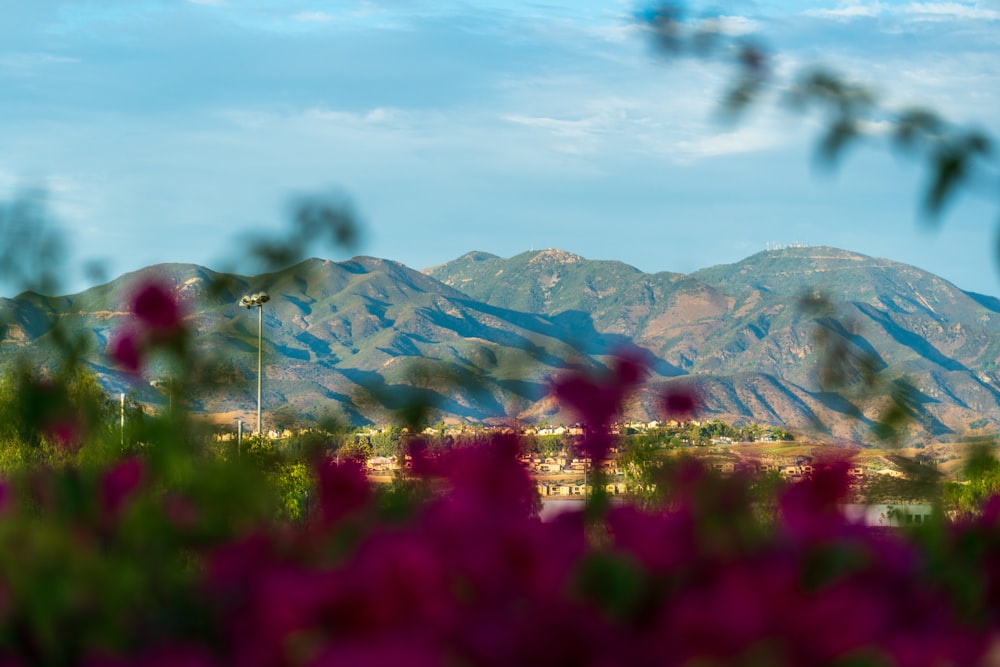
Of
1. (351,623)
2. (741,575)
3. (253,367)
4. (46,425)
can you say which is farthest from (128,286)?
(741,575)

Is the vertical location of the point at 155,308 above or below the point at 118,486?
above

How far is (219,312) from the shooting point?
3500 millimetres

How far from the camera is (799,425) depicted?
14.2 ft

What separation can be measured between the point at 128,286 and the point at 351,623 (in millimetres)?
1515

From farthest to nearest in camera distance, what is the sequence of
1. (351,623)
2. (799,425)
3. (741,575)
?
(799,425)
(741,575)
(351,623)

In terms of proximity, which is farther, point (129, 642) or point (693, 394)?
point (693, 394)

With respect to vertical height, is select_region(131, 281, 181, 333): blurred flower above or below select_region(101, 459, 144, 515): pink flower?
above

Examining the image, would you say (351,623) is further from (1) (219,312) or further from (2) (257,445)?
(2) (257,445)

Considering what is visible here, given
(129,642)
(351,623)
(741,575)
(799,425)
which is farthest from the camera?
(799,425)

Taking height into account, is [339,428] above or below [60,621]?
above

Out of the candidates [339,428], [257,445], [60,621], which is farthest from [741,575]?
[257,445]

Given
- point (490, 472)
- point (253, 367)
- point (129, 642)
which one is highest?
point (253, 367)

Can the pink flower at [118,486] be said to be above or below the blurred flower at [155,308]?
below

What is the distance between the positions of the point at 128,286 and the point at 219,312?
Result: 569 millimetres
